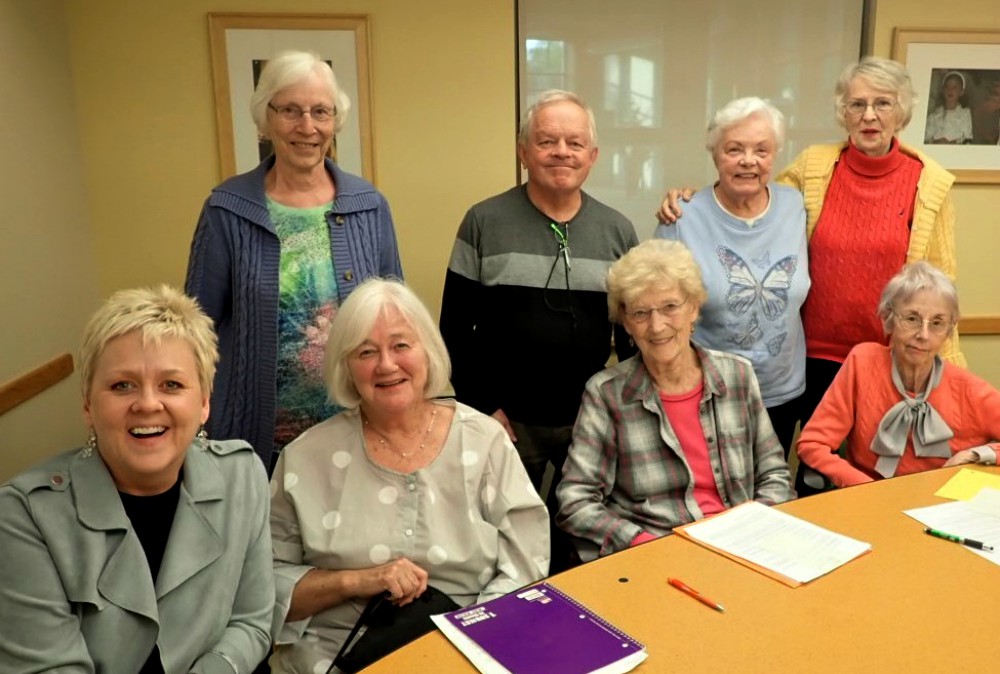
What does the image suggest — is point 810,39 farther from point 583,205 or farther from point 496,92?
point 583,205

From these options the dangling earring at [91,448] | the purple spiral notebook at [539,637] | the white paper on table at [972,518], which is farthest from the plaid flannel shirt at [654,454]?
the dangling earring at [91,448]

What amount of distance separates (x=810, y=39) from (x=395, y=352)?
270 cm

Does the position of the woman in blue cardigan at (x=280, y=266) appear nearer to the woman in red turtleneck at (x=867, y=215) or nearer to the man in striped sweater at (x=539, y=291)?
the man in striped sweater at (x=539, y=291)

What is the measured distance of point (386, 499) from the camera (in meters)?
1.69

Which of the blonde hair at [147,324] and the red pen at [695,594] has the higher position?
the blonde hair at [147,324]

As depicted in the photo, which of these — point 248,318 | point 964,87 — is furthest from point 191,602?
point 964,87

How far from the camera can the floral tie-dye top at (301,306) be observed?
2.04 m

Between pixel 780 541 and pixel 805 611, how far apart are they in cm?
26

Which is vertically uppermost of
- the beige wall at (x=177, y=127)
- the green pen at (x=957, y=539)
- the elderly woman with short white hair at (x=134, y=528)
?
the beige wall at (x=177, y=127)

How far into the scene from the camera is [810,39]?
3479 mm

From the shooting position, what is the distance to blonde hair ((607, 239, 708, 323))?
2004 millimetres

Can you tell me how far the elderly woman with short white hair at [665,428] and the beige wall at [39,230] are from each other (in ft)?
6.28

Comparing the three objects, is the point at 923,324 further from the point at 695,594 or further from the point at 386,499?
the point at 386,499

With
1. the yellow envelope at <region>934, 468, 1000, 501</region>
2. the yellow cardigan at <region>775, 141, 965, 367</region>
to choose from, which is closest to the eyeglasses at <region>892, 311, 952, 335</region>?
the yellow cardigan at <region>775, 141, 965, 367</region>
